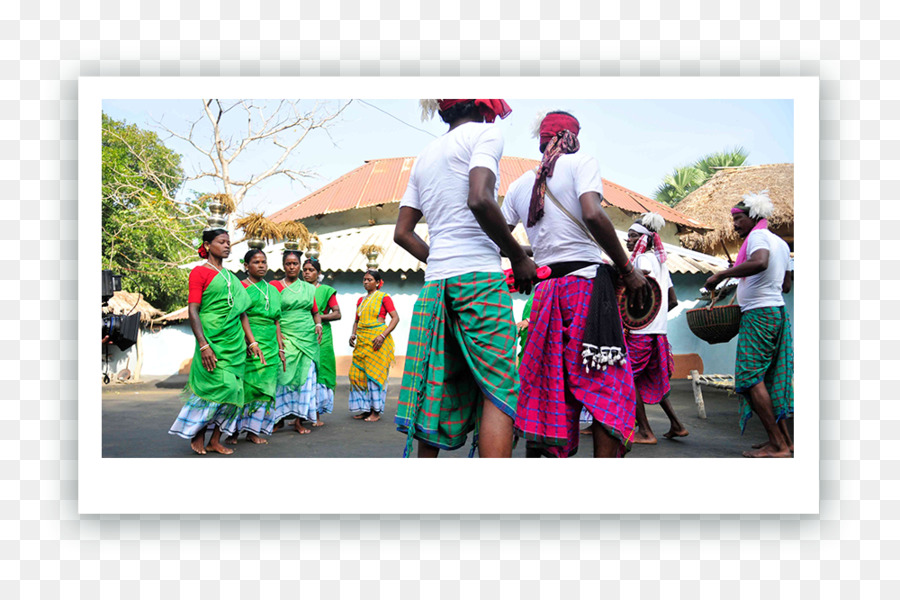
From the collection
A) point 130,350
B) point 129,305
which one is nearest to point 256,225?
point 130,350

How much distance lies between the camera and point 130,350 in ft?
27.3

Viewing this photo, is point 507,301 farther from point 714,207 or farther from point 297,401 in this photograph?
point 714,207

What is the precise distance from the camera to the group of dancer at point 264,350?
495 centimetres

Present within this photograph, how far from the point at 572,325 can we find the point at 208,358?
8.78 ft

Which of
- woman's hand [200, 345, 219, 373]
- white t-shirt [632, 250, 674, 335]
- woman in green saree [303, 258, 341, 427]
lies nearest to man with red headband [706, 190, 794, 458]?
white t-shirt [632, 250, 674, 335]

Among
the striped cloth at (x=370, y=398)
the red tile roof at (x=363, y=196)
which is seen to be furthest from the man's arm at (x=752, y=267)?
the red tile roof at (x=363, y=196)

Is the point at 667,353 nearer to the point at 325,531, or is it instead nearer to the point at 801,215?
the point at 801,215

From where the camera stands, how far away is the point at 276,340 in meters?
5.85

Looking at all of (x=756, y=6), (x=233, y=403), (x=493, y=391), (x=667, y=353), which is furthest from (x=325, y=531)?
(x=756, y=6)

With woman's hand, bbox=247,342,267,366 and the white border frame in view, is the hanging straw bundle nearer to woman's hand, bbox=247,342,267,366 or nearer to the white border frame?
woman's hand, bbox=247,342,267,366

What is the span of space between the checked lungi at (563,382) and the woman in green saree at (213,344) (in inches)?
96.1

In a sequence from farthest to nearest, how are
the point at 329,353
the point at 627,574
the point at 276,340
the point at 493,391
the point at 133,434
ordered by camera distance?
the point at 329,353
the point at 276,340
the point at 133,434
the point at 627,574
the point at 493,391

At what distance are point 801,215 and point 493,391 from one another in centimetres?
190

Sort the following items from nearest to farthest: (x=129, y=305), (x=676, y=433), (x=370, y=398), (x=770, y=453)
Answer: (x=770, y=453) → (x=676, y=433) → (x=370, y=398) → (x=129, y=305)
